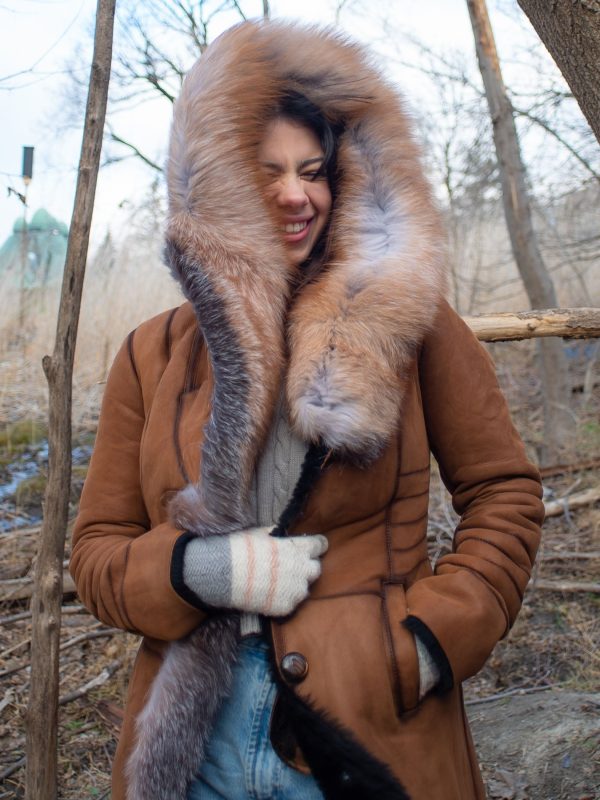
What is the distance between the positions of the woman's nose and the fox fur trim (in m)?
0.05

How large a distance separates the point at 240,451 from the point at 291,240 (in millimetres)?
582

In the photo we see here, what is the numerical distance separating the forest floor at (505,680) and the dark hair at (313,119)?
6.54 feet

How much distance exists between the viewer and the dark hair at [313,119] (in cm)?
184

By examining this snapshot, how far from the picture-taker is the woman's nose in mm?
1799

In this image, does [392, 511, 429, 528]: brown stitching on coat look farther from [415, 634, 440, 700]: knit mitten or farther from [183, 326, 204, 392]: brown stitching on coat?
[183, 326, 204, 392]: brown stitching on coat

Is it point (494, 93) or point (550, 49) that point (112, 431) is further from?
point (494, 93)

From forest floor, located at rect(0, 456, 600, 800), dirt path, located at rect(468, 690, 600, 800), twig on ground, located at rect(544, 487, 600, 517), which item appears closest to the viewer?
dirt path, located at rect(468, 690, 600, 800)

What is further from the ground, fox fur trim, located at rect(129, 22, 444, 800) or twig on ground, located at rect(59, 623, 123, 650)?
fox fur trim, located at rect(129, 22, 444, 800)

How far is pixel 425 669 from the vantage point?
145 cm

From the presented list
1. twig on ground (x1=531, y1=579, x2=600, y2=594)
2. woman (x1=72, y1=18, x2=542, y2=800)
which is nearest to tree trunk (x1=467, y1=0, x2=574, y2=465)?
twig on ground (x1=531, y1=579, x2=600, y2=594)

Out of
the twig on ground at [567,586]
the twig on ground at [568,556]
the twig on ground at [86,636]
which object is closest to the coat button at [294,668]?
the twig on ground at [86,636]

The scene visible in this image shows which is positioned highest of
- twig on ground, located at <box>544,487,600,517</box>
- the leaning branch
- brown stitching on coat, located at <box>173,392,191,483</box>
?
the leaning branch

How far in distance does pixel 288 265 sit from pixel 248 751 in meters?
1.03

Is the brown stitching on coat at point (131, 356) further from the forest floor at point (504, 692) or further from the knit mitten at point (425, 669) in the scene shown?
the forest floor at point (504, 692)
